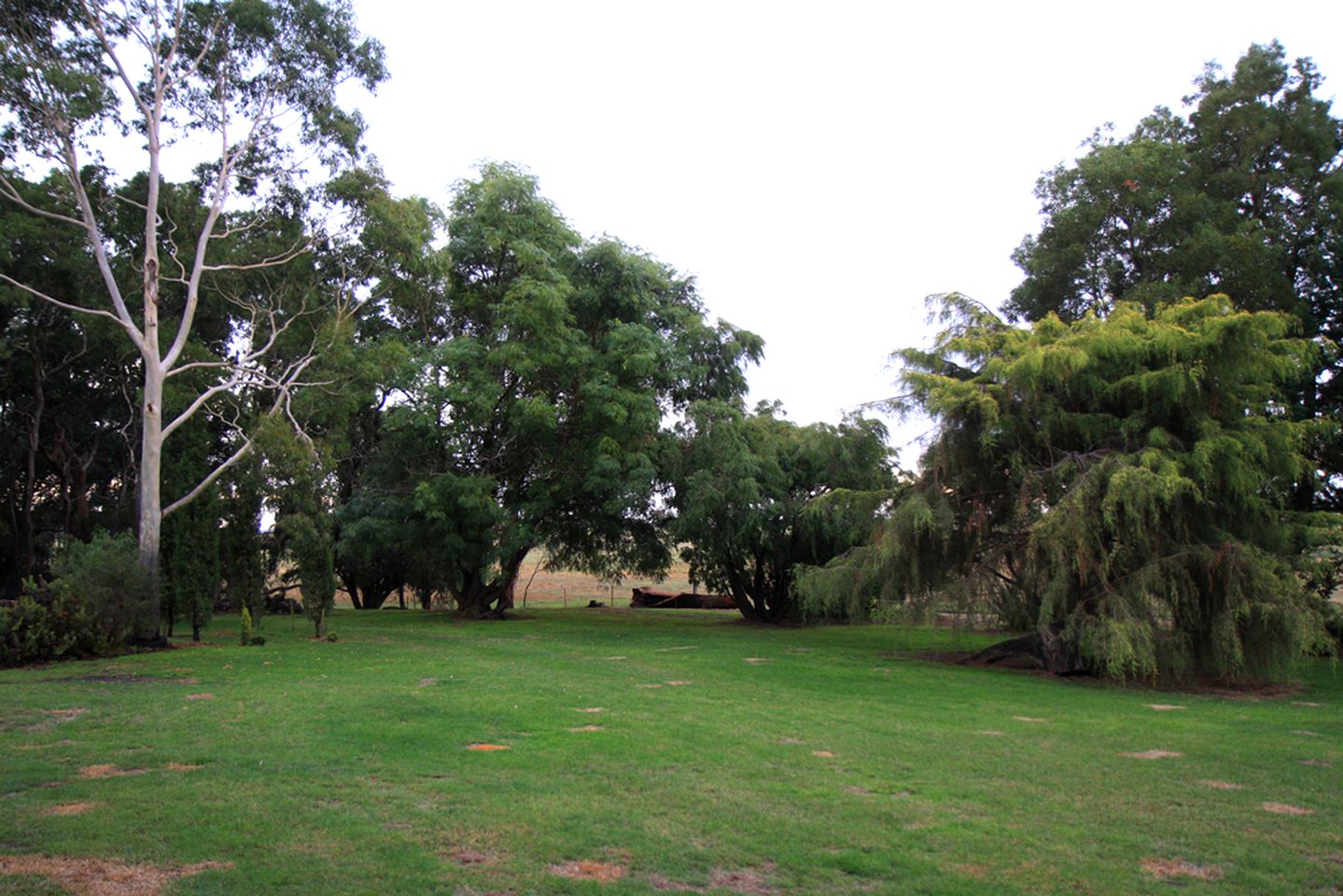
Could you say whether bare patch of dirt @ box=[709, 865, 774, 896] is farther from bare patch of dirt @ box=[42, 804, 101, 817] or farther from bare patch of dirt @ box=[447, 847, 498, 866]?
bare patch of dirt @ box=[42, 804, 101, 817]

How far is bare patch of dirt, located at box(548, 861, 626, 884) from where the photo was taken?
5.24 metres

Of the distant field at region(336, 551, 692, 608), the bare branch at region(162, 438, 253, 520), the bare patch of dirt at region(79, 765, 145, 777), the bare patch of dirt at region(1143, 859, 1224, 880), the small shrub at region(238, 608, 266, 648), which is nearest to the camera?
the bare patch of dirt at region(1143, 859, 1224, 880)

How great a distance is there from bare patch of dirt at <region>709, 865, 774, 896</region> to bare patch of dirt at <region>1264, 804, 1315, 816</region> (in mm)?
4370

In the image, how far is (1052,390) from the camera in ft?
58.6

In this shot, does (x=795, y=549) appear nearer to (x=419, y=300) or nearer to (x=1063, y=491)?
(x=1063, y=491)

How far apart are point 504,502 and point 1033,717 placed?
18661 millimetres

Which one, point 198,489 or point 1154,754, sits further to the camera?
point 198,489

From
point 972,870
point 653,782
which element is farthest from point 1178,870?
point 653,782

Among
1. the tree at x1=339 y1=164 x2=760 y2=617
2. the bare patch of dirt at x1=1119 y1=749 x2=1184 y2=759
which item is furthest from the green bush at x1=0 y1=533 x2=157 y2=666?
the bare patch of dirt at x1=1119 y1=749 x2=1184 y2=759

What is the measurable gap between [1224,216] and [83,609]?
998 inches

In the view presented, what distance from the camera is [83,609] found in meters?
16.0

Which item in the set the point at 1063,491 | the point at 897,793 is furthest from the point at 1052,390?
the point at 897,793

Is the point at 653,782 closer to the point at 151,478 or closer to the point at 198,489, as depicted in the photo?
the point at 198,489

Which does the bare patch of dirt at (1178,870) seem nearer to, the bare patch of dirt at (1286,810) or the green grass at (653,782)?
the green grass at (653,782)
